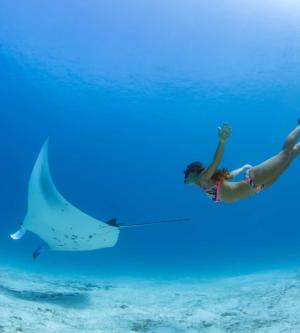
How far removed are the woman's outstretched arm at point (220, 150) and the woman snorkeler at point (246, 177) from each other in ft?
0.24

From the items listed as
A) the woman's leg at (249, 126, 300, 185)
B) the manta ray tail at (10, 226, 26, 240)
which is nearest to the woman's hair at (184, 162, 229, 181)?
the woman's leg at (249, 126, 300, 185)

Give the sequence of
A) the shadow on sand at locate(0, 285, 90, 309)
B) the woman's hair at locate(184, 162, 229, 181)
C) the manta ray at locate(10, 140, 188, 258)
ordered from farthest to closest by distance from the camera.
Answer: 1. the manta ray at locate(10, 140, 188, 258)
2. the shadow on sand at locate(0, 285, 90, 309)
3. the woman's hair at locate(184, 162, 229, 181)

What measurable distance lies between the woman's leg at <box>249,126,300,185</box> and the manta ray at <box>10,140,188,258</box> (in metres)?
2.76

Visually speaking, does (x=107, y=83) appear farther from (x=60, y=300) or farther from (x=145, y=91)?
(x=60, y=300)

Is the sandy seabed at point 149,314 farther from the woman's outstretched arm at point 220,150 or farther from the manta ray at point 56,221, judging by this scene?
the woman's outstretched arm at point 220,150

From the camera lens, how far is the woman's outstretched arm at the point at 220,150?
404cm

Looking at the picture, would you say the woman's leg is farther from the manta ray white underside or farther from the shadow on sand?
the shadow on sand

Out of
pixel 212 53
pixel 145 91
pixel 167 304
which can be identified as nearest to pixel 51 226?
pixel 167 304

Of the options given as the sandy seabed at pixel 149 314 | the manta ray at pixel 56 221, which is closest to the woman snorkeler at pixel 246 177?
the sandy seabed at pixel 149 314

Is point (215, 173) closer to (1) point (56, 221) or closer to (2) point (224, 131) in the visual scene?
(2) point (224, 131)

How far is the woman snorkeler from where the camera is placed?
184 inches

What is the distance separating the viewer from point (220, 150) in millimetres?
4219

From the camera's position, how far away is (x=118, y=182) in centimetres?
7469

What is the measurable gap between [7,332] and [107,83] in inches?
1525
